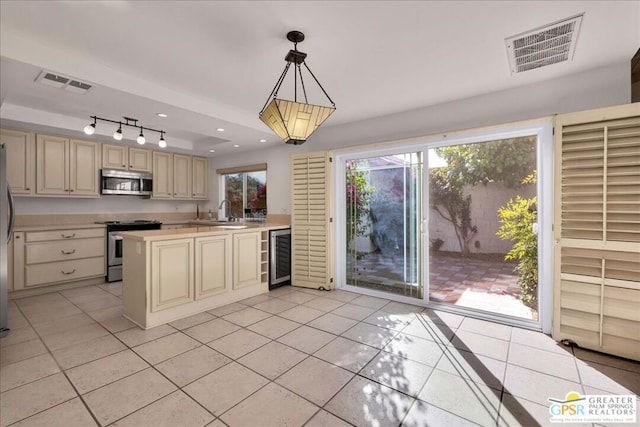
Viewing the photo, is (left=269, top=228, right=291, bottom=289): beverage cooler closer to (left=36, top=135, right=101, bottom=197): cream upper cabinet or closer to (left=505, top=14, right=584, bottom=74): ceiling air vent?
(left=36, top=135, right=101, bottom=197): cream upper cabinet

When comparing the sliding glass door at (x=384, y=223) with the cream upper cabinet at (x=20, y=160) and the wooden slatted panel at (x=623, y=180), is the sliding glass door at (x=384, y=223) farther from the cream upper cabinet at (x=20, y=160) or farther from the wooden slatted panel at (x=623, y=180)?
the cream upper cabinet at (x=20, y=160)

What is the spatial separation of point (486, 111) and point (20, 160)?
5.79m

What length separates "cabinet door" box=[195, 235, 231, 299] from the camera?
324 cm

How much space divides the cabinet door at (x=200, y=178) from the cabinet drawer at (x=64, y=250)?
74.6 inches

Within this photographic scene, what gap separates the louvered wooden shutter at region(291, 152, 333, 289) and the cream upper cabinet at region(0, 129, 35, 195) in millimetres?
3530

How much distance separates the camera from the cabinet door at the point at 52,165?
3926mm

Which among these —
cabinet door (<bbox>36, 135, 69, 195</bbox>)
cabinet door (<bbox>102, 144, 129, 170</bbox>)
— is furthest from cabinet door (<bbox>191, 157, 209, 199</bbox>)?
cabinet door (<bbox>36, 135, 69, 195</bbox>)

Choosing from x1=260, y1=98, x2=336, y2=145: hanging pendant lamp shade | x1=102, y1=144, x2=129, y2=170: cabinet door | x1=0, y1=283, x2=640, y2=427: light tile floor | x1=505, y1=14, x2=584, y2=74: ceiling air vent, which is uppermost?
x1=505, y1=14, x2=584, y2=74: ceiling air vent

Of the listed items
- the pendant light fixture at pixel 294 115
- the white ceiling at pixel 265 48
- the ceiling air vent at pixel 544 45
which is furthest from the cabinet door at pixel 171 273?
the ceiling air vent at pixel 544 45

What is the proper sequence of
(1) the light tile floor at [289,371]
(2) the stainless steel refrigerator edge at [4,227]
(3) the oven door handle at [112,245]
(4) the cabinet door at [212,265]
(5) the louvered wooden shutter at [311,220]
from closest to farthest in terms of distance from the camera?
(1) the light tile floor at [289,371], (2) the stainless steel refrigerator edge at [4,227], (4) the cabinet door at [212,265], (5) the louvered wooden shutter at [311,220], (3) the oven door handle at [112,245]

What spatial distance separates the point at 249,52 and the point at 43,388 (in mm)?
2748

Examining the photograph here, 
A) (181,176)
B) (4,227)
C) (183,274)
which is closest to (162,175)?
(181,176)

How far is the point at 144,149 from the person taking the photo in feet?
16.4

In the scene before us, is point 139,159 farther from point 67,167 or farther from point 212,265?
point 212,265
